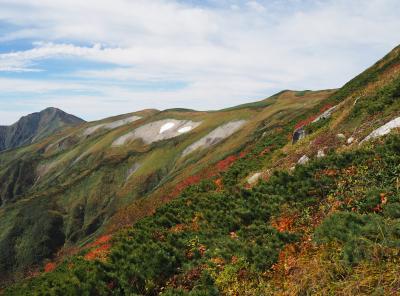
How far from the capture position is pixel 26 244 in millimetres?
88750

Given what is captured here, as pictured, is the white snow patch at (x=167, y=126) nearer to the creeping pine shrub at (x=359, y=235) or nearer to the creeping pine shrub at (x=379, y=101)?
the creeping pine shrub at (x=379, y=101)

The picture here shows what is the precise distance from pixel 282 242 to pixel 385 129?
1106 cm

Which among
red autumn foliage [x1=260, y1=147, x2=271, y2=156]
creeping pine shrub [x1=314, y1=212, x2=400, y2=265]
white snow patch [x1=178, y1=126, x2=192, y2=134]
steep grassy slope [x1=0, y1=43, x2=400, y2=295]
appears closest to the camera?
creeping pine shrub [x1=314, y1=212, x2=400, y2=265]

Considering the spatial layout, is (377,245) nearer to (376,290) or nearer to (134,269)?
(376,290)

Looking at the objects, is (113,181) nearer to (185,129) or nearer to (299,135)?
(185,129)

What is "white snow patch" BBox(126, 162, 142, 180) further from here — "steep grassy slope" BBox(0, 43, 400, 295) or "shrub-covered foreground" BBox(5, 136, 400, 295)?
"shrub-covered foreground" BBox(5, 136, 400, 295)

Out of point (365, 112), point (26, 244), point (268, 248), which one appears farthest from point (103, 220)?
point (268, 248)

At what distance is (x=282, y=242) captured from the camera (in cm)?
1344

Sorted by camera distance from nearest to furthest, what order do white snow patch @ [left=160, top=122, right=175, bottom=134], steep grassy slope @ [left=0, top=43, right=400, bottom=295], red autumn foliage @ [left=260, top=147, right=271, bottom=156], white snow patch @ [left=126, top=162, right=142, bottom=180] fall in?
steep grassy slope @ [left=0, top=43, right=400, bottom=295]
red autumn foliage @ [left=260, top=147, right=271, bottom=156]
white snow patch @ [left=126, top=162, right=142, bottom=180]
white snow patch @ [left=160, top=122, right=175, bottom=134]

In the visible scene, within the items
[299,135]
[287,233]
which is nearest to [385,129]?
[287,233]

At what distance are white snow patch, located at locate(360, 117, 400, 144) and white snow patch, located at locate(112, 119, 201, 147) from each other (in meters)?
108

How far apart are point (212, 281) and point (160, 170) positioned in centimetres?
9088

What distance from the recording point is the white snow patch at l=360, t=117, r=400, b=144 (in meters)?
19.9

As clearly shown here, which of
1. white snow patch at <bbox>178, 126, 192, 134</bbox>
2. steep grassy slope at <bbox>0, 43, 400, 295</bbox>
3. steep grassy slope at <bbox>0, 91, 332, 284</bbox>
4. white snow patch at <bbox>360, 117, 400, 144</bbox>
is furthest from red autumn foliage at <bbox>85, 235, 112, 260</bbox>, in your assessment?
white snow patch at <bbox>178, 126, 192, 134</bbox>
